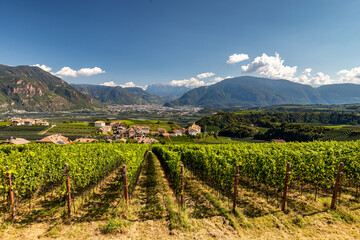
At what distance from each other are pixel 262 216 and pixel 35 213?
11.5m

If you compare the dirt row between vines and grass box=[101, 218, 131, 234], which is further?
grass box=[101, 218, 131, 234]

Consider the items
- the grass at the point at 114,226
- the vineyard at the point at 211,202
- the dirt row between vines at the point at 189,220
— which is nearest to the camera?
the dirt row between vines at the point at 189,220

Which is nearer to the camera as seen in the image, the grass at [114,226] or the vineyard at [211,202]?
the grass at [114,226]

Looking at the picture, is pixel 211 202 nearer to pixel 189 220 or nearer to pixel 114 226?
pixel 189 220

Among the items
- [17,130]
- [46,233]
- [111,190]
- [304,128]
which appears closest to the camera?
[46,233]

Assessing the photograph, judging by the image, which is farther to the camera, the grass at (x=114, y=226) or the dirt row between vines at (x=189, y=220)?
the grass at (x=114, y=226)

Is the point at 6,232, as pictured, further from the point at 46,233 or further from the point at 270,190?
the point at 270,190

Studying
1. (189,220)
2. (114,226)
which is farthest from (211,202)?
(114,226)

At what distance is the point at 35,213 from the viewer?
777 centimetres

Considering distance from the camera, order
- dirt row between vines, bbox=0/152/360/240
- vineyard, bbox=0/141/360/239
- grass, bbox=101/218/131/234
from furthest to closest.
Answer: vineyard, bbox=0/141/360/239
grass, bbox=101/218/131/234
dirt row between vines, bbox=0/152/360/240

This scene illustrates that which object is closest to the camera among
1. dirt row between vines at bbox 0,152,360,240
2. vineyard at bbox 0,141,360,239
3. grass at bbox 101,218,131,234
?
dirt row between vines at bbox 0,152,360,240

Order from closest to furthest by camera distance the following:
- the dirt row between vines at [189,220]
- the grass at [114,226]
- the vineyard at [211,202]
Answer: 1. the dirt row between vines at [189,220]
2. the grass at [114,226]
3. the vineyard at [211,202]

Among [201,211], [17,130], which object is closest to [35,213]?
[201,211]

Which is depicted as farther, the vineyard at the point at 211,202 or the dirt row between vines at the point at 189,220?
the vineyard at the point at 211,202
